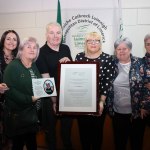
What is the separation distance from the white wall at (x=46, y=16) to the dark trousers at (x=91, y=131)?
4.94ft

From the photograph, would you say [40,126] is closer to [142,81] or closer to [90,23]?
[142,81]

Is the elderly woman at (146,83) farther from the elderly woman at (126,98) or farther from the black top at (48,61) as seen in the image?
the black top at (48,61)

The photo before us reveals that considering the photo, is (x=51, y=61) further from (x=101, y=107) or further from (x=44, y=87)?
(x=101, y=107)

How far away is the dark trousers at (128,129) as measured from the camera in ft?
8.89

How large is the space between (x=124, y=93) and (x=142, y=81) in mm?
221

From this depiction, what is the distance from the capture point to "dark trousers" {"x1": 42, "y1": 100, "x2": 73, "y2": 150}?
105 inches

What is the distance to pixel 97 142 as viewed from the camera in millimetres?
2736

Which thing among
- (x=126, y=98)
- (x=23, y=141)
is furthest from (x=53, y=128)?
(x=126, y=98)

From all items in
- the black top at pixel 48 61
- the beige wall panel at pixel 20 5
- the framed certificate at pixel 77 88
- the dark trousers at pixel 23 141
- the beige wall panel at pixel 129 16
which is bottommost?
the dark trousers at pixel 23 141

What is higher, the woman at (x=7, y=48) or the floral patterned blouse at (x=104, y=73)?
the woman at (x=7, y=48)

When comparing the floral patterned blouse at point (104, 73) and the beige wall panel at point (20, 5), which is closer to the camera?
the floral patterned blouse at point (104, 73)

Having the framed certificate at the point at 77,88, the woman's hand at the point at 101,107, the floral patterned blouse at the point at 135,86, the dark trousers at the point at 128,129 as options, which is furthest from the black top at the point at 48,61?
the dark trousers at the point at 128,129

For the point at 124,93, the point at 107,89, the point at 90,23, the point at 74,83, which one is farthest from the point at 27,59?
the point at 90,23

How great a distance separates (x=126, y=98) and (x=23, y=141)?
1135 mm
